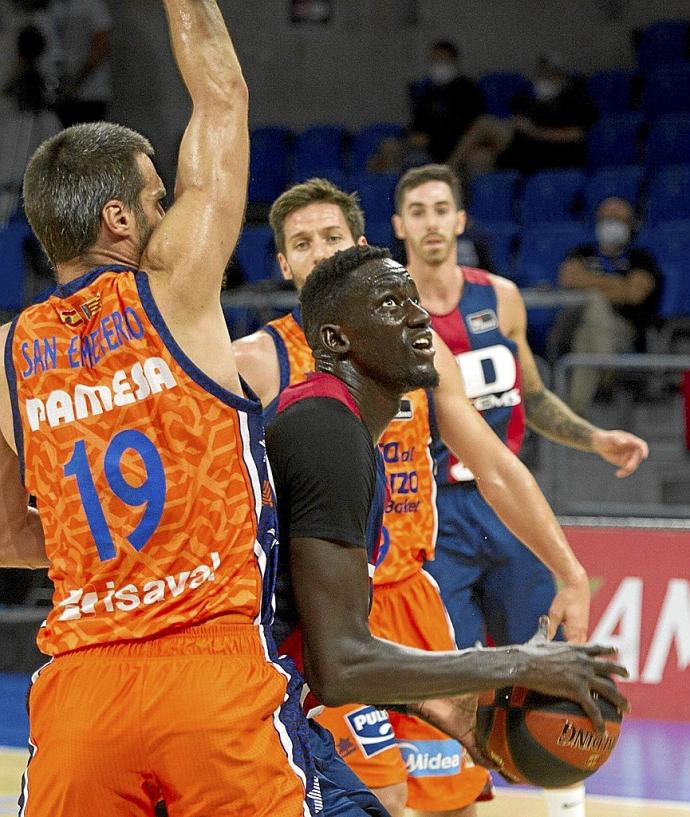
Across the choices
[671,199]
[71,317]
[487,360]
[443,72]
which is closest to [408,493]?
[487,360]

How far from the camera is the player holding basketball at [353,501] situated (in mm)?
2643

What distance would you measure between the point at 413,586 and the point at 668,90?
8293 millimetres

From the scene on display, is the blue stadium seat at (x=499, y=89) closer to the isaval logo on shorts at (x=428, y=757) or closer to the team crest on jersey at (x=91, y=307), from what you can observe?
the isaval logo on shorts at (x=428, y=757)

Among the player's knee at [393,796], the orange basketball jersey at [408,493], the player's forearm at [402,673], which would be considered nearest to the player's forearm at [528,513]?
the orange basketball jersey at [408,493]

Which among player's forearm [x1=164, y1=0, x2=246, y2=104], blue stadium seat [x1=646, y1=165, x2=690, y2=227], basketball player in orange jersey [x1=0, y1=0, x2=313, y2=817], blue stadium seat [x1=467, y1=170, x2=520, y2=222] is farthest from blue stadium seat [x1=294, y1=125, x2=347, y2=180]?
basketball player in orange jersey [x1=0, y1=0, x2=313, y2=817]

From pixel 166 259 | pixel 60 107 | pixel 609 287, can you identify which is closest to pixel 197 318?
pixel 166 259

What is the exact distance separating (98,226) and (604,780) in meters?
4.36

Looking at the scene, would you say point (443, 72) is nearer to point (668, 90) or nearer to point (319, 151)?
point (319, 151)

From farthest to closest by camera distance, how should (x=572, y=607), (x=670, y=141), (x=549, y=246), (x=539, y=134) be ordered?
1. (x=539, y=134)
2. (x=670, y=141)
3. (x=549, y=246)
4. (x=572, y=607)

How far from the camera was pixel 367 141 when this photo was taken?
41.3ft

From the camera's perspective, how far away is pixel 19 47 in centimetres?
1297

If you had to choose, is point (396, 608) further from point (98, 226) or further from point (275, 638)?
point (98, 226)

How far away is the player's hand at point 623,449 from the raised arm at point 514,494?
1149 millimetres

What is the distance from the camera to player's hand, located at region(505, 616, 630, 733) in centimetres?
267
